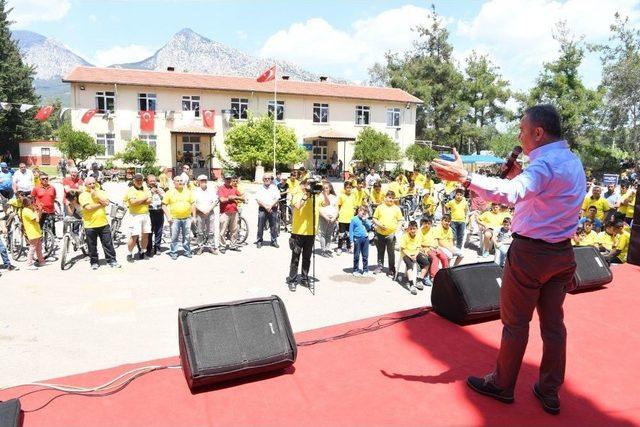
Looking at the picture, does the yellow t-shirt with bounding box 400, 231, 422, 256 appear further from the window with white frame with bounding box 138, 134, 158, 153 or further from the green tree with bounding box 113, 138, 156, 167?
the window with white frame with bounding box 138, 134, 158, 153

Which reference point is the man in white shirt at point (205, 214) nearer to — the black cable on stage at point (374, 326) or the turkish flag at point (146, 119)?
the black cable on stage at point (374, 326)

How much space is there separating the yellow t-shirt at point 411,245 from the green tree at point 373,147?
2368 cm

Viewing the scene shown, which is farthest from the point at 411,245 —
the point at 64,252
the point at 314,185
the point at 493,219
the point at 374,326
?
the point at 64,252

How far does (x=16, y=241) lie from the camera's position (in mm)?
8836

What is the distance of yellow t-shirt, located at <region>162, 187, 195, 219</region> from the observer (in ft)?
29.4

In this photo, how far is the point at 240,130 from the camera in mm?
27234

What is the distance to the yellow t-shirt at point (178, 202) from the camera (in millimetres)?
8961

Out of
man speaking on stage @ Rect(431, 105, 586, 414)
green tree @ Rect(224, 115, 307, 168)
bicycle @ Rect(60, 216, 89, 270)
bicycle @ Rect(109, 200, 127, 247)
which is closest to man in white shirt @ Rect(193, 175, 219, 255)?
bicycle @ Rect(109, 200, 127, 247)

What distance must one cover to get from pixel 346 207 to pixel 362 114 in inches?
1015

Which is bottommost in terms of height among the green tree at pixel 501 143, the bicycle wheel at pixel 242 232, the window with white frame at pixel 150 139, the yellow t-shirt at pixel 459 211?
the bicycle wheel at pixel 242 232

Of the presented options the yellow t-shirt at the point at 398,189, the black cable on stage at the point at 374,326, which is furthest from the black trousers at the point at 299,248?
the yellow t-shirt at the point at 398,189

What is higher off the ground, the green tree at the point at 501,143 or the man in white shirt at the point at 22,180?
the green tree at the point at 501,143

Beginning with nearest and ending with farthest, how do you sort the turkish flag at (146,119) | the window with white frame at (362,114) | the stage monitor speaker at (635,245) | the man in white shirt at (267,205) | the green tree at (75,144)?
the stage monitor speaker at (635,245)
the man in white shirt at (267,205)
the green tree at (75,144)
the turkish flag at (146,119)
the window with white frame at (362,114)

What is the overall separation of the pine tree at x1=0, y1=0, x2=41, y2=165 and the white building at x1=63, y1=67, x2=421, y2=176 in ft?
49.5
